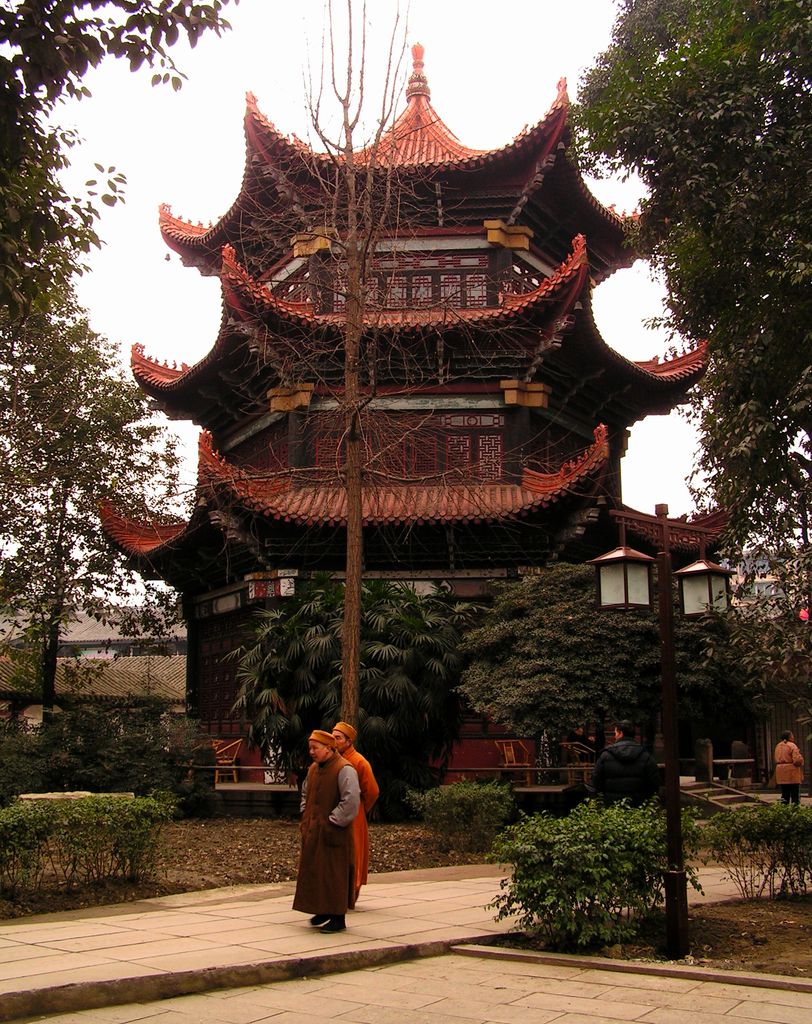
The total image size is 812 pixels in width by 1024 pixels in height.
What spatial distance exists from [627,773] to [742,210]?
215 inches

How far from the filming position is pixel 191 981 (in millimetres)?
6066

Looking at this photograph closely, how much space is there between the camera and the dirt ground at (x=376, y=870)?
23.1ft

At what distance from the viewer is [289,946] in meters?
6.96

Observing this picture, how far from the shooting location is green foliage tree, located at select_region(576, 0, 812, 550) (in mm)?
10117

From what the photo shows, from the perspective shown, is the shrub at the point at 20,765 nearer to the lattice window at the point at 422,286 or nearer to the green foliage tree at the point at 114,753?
the green foliage tree at the point at 114,753

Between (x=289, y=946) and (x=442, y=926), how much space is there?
1.32 m

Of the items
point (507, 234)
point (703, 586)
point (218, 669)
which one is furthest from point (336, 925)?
point (507, 234)

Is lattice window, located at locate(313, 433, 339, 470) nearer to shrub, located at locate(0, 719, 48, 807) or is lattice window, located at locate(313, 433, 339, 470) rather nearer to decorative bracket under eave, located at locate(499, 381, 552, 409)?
decorative bracket under eave, located at locate(499, 381, 552, 409)

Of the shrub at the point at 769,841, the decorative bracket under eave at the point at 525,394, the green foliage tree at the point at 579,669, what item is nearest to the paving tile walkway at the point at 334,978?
the shrub at the point at 769,841

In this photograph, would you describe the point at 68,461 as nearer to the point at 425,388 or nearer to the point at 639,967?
the point at 425,388

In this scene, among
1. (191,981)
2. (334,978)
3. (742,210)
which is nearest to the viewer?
(191,981)

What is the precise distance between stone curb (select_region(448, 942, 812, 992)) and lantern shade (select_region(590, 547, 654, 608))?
2.45 m

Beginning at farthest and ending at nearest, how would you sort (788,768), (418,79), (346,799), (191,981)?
(418,79), (788,768), (346,799), (191,981)

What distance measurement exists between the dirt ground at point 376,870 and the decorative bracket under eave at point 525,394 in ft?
25.7
